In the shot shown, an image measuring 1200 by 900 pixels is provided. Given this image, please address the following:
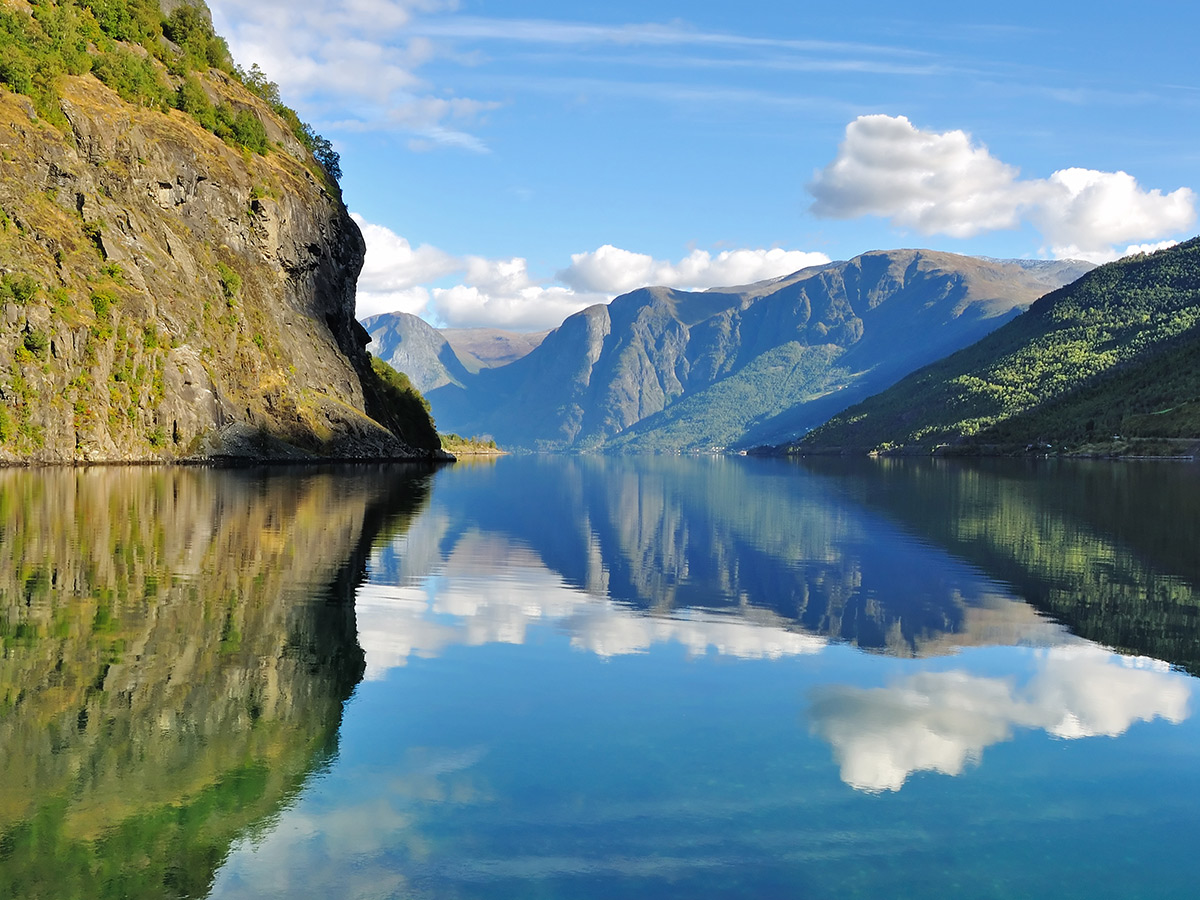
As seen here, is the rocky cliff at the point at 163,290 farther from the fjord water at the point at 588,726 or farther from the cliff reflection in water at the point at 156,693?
the fjord water at the point at 588,726

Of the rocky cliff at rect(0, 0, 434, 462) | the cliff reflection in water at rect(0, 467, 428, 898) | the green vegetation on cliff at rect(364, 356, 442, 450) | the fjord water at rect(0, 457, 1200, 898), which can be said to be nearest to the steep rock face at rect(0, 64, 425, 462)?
the rocky cliff at rect(0, 0, 434, 462)

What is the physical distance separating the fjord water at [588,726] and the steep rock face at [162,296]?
68.9 metres

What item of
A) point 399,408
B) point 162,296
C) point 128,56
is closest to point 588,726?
point 162,296

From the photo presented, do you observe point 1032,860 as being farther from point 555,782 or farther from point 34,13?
point 34,13

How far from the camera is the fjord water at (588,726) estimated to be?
10.4m

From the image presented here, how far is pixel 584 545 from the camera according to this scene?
137 feet

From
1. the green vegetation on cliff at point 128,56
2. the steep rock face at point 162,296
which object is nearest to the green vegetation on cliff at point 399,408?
the steep rock face at point 162,296

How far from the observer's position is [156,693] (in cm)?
1578

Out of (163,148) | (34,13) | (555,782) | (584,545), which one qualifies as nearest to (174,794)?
(555,782)

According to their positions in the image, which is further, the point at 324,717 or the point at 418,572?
the point at 418,572

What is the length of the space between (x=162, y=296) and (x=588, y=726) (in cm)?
10807

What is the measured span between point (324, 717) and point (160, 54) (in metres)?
144

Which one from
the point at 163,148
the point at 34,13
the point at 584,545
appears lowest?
the point at 584,545

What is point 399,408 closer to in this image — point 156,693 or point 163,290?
point 163,290
